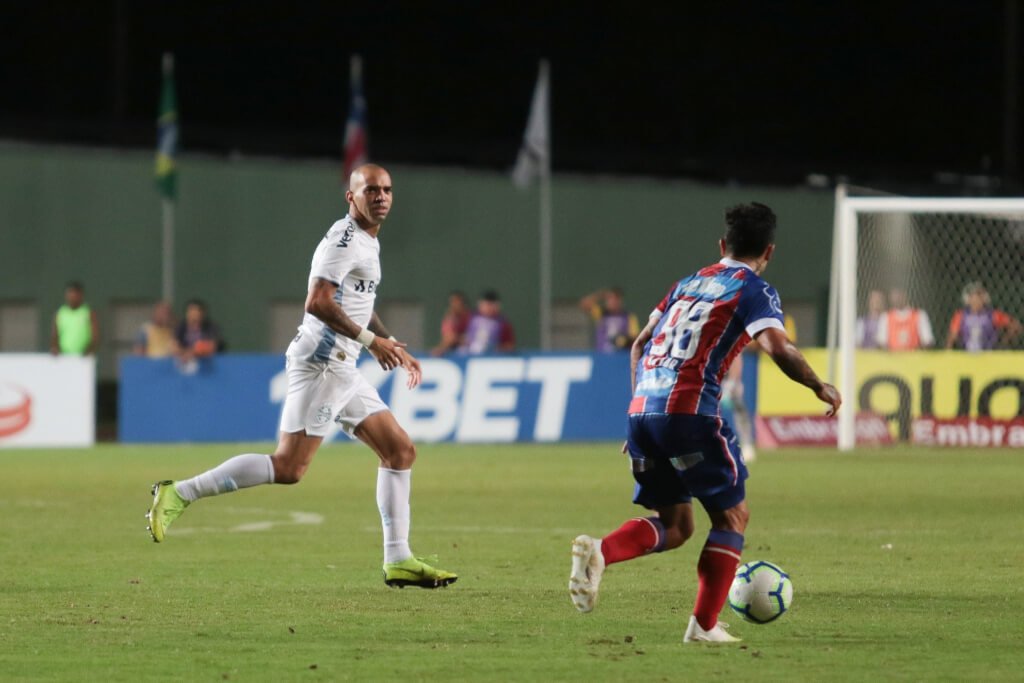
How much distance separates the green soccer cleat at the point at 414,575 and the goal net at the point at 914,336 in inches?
561

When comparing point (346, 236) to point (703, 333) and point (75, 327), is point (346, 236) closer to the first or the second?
point (703, 333)

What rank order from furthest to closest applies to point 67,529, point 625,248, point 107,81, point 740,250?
point 107,81, point 625,248, point 67,529, point 740,250

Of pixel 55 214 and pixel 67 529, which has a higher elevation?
pixel 55 214

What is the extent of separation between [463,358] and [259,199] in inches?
516

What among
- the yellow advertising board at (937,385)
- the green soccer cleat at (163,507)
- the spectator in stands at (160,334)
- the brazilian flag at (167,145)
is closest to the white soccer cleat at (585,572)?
the green soccer cleat at (163,507)

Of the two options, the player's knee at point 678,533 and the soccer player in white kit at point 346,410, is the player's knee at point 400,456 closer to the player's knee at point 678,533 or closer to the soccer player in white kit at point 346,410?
the soccer player in white kit at point 346,410

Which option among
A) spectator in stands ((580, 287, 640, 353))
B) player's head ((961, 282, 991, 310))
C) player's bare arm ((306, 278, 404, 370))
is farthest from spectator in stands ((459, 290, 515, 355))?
player's bare arm ((306, 278, 404, 370))

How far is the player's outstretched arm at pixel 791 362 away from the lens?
25.2ft

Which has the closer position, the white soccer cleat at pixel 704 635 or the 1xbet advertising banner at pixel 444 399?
Result: the white soccer cleat at pixel 704 635

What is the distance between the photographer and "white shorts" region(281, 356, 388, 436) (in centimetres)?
1001

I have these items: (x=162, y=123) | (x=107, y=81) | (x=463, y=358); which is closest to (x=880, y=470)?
(x=463, y=358)

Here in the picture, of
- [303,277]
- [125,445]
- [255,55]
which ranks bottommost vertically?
[125,445]

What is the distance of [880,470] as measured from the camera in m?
20.4

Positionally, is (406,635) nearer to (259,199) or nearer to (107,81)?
(259,199)
